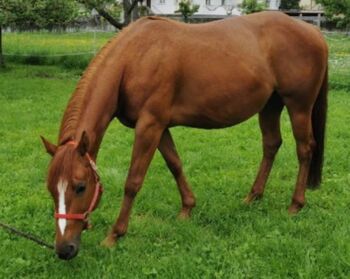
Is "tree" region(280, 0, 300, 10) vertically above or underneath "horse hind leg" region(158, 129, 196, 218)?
underneath

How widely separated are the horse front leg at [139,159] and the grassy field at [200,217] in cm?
11

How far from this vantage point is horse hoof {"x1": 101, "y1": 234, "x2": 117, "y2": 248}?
410 centimetres

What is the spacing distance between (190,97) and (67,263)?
5.28ft

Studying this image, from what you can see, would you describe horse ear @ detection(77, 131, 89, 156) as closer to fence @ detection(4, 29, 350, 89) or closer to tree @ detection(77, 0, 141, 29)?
fence @ detection(4, 29, 350, 89)

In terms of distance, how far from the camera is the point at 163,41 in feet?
13.6

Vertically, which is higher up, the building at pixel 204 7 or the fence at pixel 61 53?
the fence at pixel 61 53

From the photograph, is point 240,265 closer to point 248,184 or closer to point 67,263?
point 67,263

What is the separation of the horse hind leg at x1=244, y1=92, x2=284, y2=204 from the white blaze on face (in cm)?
226

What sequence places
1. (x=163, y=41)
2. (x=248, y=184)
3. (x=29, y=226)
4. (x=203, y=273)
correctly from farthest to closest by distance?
(x=248, y=184) < (x=29, y=226) < (x=163, y=41) < (x=203, y=273)

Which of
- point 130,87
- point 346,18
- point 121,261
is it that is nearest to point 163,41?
point 130,87

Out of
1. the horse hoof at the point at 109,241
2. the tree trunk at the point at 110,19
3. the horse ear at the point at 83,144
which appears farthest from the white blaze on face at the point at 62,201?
the tree trunk at the point at 110,19

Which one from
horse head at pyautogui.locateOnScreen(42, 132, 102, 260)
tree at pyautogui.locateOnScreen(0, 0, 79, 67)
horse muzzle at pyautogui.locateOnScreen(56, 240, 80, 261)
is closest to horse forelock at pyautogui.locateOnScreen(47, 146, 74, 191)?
horse head at pyautogui.locateOnScreen(42, 132, 102, 260)

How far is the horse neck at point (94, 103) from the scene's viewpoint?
11.9ft

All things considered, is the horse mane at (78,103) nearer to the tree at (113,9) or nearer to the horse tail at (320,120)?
the horse tail at (320,120)
